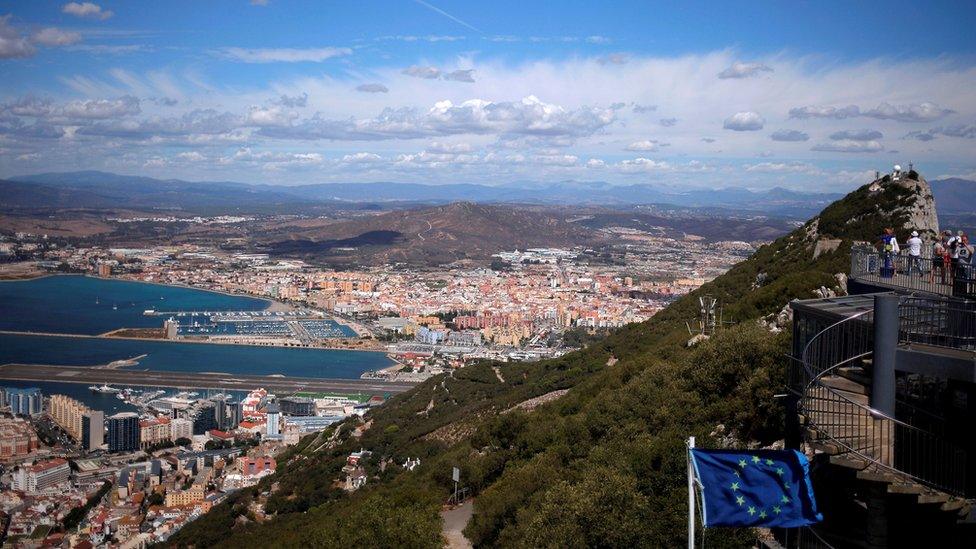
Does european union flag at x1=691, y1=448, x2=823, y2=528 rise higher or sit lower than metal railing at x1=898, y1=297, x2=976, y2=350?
lower

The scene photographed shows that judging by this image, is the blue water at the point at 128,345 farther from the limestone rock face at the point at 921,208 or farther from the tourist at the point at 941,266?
the tourist at the point at 941,266

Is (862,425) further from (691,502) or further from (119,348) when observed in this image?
(119,348)

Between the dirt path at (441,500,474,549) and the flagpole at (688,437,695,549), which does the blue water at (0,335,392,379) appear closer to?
the dirt path at (441,500,474,549)

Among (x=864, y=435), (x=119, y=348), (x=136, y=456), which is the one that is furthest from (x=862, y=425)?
(x=119, y=348)

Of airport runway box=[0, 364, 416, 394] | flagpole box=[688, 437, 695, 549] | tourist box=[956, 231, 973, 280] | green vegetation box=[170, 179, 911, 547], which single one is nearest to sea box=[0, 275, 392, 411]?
airport runway box=[0, 364, 416, 394]

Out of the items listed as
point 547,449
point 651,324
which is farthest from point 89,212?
point 547,449

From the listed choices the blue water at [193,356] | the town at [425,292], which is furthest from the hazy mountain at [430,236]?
the blue water at [193,356]

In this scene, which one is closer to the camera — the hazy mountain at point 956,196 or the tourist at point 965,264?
the tourist at point 965,264
